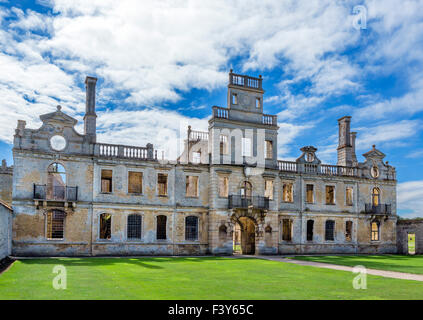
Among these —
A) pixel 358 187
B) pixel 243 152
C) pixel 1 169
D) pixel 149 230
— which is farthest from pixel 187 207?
pixel 1 169

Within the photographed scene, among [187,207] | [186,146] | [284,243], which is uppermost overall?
Answer: [186,146]

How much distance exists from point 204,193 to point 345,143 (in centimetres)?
1718

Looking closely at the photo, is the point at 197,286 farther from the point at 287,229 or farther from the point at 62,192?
the point at 287,229

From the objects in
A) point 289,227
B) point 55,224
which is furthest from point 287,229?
point 55,224

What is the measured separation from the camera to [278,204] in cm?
3644

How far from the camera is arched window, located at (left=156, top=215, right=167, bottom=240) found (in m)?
32.7

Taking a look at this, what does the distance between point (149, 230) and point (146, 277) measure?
1565cm

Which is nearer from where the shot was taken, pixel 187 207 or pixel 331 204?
pixel 187 207

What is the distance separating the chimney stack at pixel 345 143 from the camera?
41000 mm

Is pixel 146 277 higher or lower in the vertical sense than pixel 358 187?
lower

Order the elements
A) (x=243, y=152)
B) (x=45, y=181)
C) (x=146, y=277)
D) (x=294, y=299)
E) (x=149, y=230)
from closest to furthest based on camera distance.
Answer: (x=294, y=299) → (x=146, y=277) → (x=45, y=181) → (x=149, y=230) → (x=243, y=152)

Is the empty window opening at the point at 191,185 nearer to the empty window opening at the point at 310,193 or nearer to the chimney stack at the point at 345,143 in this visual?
the empty window opening at the point at 310,193
